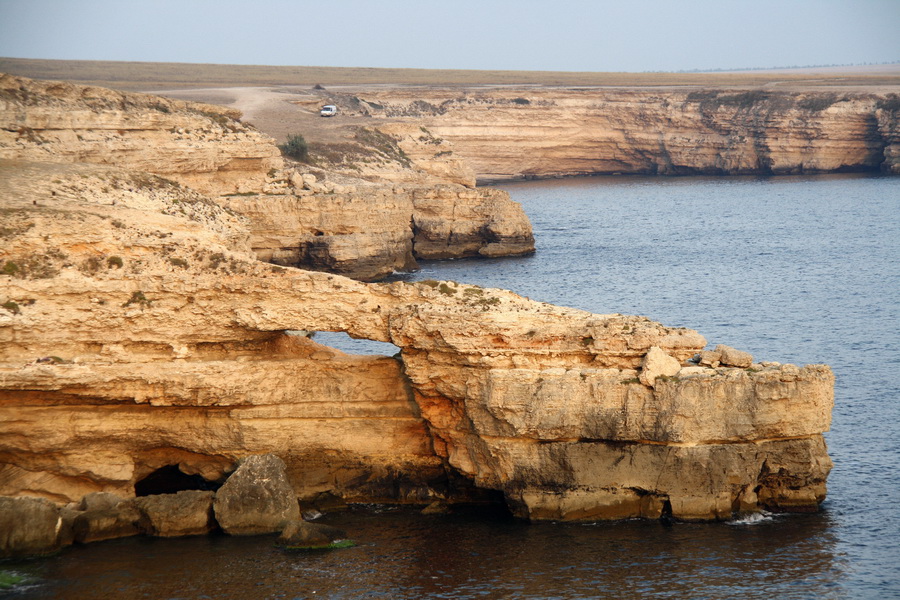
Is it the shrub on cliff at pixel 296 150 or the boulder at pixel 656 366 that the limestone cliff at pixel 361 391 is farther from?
the shrub on cliff at pixel 296 150

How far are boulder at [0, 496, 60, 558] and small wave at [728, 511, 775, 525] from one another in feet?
57.9

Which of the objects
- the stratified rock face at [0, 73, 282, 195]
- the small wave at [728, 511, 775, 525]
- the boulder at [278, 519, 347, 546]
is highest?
the stratified rock face at [0, 73, 282, 195]

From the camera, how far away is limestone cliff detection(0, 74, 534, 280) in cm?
4962

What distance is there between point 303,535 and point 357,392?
15.2 feet

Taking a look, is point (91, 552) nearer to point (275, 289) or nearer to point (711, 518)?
point (275, 289)

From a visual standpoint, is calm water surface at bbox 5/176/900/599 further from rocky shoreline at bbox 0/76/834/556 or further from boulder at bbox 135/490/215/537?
rocky shoreline at bbox 0/76/834/556

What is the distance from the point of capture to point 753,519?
28438mm

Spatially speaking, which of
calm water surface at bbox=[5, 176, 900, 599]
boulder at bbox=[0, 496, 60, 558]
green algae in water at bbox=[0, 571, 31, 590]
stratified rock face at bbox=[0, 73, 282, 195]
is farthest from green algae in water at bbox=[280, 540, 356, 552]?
stratified rock face at bbox=[0, 73, 282, 195]

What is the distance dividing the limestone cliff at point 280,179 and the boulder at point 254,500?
2060 cm

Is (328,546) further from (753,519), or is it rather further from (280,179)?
(280,179)

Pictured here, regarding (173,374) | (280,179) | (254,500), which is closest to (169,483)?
(173,374)

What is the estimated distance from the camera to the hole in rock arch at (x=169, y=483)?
32.2 m

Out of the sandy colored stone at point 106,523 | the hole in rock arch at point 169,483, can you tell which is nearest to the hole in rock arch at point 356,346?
the hole in rock arch at point 169,483

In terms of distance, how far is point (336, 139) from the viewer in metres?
91.5
